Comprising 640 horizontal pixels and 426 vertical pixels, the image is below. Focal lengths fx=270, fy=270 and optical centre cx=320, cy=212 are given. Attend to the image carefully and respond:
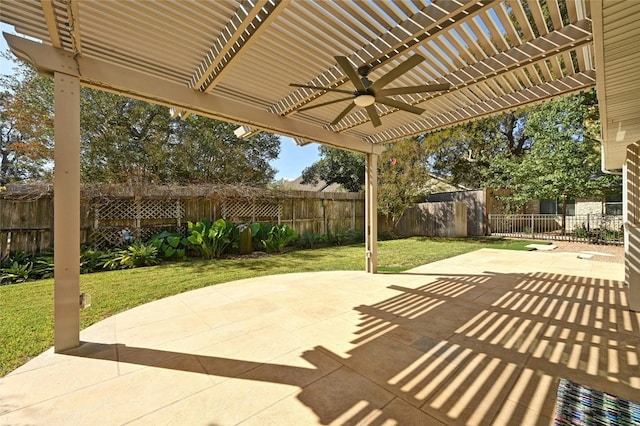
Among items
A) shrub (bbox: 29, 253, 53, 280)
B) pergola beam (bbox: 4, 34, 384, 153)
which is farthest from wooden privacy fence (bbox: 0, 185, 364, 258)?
pergola beam (bbox: 4, 34, 384, 153)

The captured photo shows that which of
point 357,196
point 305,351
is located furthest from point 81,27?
point 357,196

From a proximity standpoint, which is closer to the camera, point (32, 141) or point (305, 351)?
point (305, 351)

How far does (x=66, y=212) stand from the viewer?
2.32 meters

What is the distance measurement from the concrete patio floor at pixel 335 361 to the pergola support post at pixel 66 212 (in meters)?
0.26

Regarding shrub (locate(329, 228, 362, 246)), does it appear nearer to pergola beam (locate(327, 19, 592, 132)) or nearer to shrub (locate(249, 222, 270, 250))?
shrub (locate(249, 222, 270, 250))

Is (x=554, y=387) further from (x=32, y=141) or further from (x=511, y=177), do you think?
(x=32, y=141)

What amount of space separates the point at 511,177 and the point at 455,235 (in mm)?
3872

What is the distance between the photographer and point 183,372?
2018mm

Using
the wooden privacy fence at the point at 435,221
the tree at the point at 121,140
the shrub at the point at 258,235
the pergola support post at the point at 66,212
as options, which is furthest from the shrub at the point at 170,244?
the wooden privacy fence at the point at 435,221

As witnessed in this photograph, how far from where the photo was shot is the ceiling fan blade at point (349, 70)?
227 centimetres

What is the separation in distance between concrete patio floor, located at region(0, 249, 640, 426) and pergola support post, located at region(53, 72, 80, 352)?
0.26m

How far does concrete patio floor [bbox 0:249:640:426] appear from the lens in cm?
162

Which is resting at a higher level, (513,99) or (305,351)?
(513,99)

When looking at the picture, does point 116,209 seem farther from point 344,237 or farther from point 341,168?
point 341,168
